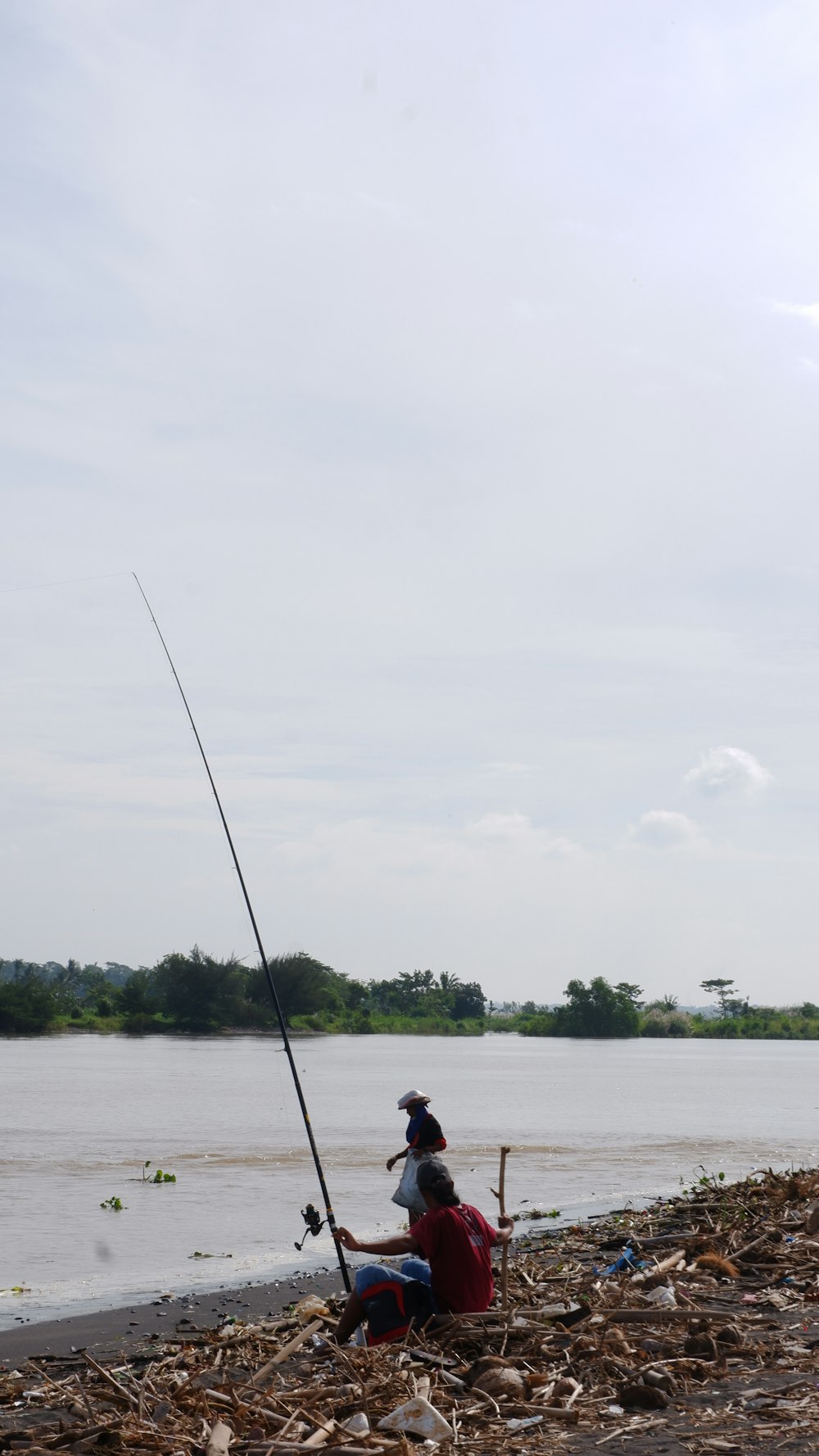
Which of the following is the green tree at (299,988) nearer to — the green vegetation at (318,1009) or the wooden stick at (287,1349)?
the green vegetation at (318,1009)

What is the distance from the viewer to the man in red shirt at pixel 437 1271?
238 inches

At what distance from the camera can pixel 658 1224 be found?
11.1m

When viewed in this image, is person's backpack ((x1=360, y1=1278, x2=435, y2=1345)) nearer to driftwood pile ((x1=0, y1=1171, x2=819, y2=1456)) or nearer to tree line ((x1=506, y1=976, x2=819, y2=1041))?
driftwood pile ((x1=0, y1=1171, x2=819, y2=1456))

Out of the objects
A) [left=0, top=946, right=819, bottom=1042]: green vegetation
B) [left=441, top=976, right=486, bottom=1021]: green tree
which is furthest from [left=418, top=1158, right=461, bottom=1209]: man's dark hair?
[left=441, top=976, right=486, bottom=1021]: green tree

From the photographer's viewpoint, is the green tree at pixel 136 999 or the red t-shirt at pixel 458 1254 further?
the green tree at pixel 136 999

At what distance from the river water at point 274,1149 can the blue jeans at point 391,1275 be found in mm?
4313

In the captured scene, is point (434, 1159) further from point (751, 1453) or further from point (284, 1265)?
point (284, 1265)

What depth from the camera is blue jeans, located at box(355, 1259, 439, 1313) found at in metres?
6.22

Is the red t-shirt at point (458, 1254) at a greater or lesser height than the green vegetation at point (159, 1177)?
greater

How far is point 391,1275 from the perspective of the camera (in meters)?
6.26

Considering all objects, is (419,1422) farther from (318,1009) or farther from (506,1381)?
(318,1009)

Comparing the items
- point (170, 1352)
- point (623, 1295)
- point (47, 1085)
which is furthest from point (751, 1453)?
point (47, 1085)

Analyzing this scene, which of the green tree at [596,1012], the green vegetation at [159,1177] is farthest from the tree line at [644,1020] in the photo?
the green vegetation at [159,1177]

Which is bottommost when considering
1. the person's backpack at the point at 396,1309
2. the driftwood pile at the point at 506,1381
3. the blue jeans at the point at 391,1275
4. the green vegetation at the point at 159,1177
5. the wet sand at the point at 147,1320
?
the green vegetation at the point at 159,1177
